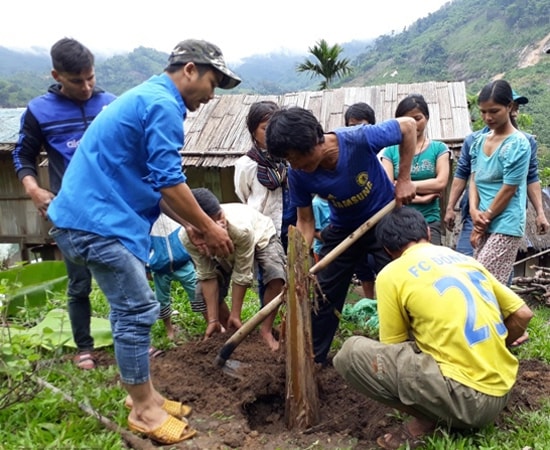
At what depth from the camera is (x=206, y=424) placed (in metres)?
2.90

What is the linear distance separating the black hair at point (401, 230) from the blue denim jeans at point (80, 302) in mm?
1943

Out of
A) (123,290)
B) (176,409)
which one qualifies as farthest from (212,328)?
(123,290)

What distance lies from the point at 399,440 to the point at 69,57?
9.80 ft

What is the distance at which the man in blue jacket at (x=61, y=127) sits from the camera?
3244 millimetres

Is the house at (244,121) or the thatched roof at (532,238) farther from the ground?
the house at (244,121)

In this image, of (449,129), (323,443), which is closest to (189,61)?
(323,443)

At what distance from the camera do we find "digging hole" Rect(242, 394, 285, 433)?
3.27 metres

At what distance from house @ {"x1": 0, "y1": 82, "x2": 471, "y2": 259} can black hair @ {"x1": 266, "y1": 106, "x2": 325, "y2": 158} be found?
17.4 ft

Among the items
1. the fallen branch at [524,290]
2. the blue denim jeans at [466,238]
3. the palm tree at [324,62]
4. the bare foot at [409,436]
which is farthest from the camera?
the palm tree at [324,62]

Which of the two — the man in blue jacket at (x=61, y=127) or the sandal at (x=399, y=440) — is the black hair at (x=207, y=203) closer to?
the man in blue jacket at (x=61, y=127)

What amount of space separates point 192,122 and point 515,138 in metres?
6.84

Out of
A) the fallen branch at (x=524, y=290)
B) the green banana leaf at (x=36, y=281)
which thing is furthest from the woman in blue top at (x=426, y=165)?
the green banana leaf at (x=36, y=281)

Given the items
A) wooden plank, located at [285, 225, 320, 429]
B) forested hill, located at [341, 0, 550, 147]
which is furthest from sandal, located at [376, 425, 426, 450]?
forested hill, located at [341, 0, 550, 147]

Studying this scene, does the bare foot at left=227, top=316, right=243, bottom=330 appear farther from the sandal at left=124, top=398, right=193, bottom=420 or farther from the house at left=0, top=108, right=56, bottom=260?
the house at left=0, top=108, right=56, bottom=260
